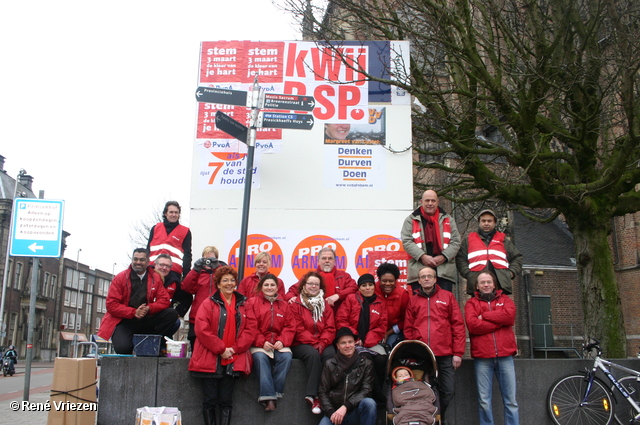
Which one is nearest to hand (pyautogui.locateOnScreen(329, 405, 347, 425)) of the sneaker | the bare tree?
the sneaker

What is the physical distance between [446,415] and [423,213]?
2649 mm

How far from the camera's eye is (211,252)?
8148mm

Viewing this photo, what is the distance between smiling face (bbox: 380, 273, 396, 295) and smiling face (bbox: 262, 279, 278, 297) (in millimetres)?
1388

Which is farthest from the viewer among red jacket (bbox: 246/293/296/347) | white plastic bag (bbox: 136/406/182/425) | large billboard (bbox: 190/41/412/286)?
large billboard (bbox: 190/41/412/286)

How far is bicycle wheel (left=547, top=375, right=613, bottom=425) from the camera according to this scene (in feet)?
24.6

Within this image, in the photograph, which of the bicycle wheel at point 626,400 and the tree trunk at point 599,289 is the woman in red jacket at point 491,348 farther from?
the tree trunk at point 599,289

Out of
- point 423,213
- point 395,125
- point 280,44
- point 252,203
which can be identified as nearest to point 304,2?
point 280,44

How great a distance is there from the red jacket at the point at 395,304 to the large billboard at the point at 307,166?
169cm

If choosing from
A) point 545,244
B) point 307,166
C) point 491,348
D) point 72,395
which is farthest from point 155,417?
point 545,244

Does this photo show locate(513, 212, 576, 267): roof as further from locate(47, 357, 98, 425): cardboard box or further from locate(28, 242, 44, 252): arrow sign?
locate(47, 357, 98, 425): cardboard box

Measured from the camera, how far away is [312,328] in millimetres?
7199

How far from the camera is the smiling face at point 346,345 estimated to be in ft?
22.1

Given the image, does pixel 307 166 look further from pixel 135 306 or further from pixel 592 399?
pixel 592 399

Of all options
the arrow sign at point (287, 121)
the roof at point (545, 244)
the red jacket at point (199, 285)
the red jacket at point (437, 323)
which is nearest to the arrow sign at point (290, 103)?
the arrow sign at point (287, 121)
